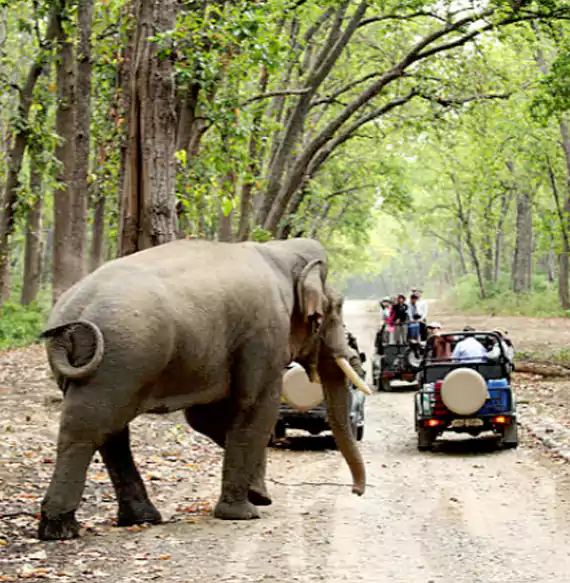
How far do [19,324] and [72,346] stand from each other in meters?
24.7

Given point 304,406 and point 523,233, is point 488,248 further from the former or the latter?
point 304,406

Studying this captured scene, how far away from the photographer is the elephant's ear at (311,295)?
9719mm

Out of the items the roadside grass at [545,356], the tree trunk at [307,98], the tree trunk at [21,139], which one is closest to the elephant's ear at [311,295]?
the tree trunk at [21,139]

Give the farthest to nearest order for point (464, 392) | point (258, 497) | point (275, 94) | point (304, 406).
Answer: point (275, 94), point (304, 406), point (464, 392), point (258, 497)

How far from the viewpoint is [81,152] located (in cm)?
1608

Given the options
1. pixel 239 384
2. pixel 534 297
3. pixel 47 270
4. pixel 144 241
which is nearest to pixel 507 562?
pixel 239 384

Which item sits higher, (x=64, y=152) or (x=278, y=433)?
(x=64, y=152)

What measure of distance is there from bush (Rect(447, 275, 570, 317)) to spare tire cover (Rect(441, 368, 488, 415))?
31438mm

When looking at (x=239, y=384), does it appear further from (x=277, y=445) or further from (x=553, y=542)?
(x=277, y=445)

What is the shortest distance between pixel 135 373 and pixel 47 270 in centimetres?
5419

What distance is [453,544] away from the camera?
808cm

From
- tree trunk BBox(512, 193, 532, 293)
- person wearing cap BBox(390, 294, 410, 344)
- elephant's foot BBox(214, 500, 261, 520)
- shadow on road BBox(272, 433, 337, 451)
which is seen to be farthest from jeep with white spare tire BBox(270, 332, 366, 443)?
tree trunk BBox(512, 193, 532, 293)

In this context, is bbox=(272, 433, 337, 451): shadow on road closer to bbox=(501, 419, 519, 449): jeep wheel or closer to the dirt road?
the dirt road

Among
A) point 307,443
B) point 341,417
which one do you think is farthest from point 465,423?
point 341,417
